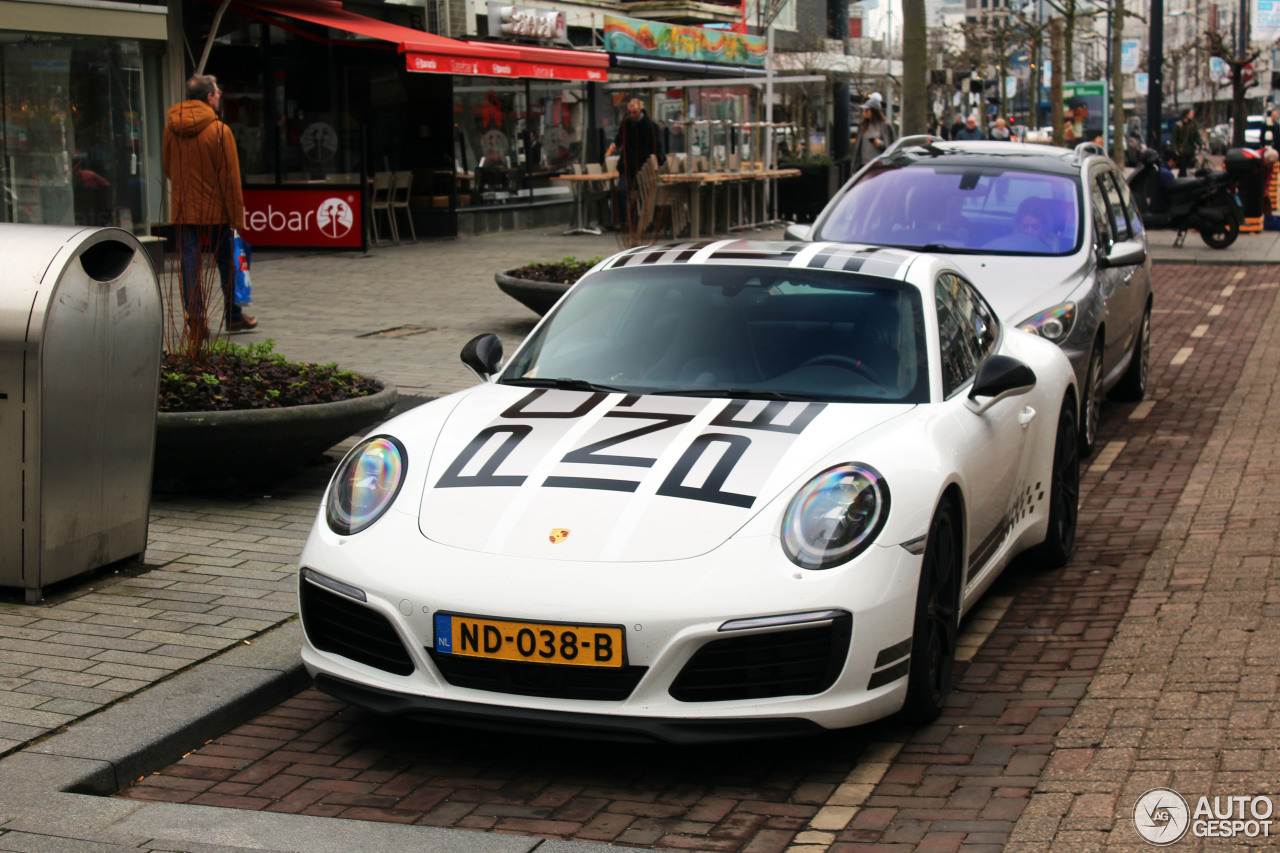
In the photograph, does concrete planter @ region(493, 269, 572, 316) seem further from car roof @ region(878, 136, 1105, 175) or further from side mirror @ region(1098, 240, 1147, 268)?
side mirror @ region(1098, 240, 1147, 268)

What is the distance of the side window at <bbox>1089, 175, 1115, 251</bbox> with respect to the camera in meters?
9.15

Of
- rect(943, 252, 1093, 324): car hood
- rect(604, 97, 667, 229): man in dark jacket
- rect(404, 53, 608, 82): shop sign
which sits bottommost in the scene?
rect(943, 252, 1093, 324): car hood

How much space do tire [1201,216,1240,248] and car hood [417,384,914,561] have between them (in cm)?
1861

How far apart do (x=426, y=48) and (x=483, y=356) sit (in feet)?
49.2

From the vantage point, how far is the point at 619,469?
4391mm

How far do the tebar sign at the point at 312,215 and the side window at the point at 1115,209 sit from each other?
11342 mm

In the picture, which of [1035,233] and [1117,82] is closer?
A: [1035,233]

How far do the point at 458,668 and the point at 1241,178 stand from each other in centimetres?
2255

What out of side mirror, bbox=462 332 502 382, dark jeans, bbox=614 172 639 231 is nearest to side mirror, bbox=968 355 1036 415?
side mirror, bbox=462 332 502 382

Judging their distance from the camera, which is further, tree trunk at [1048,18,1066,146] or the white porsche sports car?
tree trunk at [1048,18,1066,146]

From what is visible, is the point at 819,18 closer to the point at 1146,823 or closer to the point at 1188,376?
the point at 1188,376

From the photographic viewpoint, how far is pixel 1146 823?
3736mm

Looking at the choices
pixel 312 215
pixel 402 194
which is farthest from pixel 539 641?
pixel 402 194

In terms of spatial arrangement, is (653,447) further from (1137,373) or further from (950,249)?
(1137,373)
